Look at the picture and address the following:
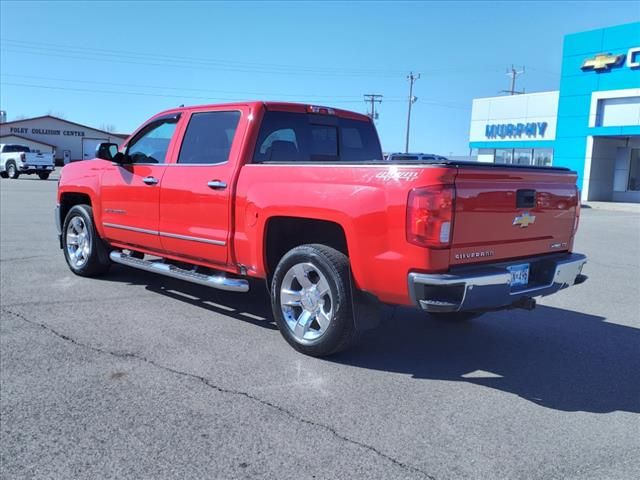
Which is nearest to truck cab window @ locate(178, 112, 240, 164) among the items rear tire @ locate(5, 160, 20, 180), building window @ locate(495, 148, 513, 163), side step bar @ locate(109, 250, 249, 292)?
side step bar @ locate(109, 250, 249, 292)

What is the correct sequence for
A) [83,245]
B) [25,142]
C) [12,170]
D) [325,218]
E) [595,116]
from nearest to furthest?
Answer: [325,218], [83,245], [595,116], [12,170], [25,142]

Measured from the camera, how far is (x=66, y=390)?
397 centimetres

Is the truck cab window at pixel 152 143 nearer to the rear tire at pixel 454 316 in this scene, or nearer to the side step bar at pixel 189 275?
the side step bar at pixel 189 275

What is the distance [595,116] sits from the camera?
96.7 feet

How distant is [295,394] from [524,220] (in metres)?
2.18

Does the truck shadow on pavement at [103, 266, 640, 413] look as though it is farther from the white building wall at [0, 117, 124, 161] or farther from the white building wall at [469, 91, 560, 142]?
the white building wall at [0, 117, 124, 161]

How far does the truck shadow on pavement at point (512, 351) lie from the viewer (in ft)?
14.1

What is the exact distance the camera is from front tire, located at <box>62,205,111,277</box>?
732 centimetres

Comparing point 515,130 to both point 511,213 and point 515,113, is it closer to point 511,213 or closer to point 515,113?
point 515,113

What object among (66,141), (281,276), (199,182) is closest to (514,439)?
(281,276)

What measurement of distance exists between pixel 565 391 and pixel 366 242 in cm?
178

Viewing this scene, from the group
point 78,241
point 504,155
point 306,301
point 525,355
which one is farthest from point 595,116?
point 306,301

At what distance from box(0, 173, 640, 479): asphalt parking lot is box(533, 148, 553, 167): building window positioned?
30.2 metres

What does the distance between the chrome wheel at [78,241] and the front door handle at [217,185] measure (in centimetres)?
263
